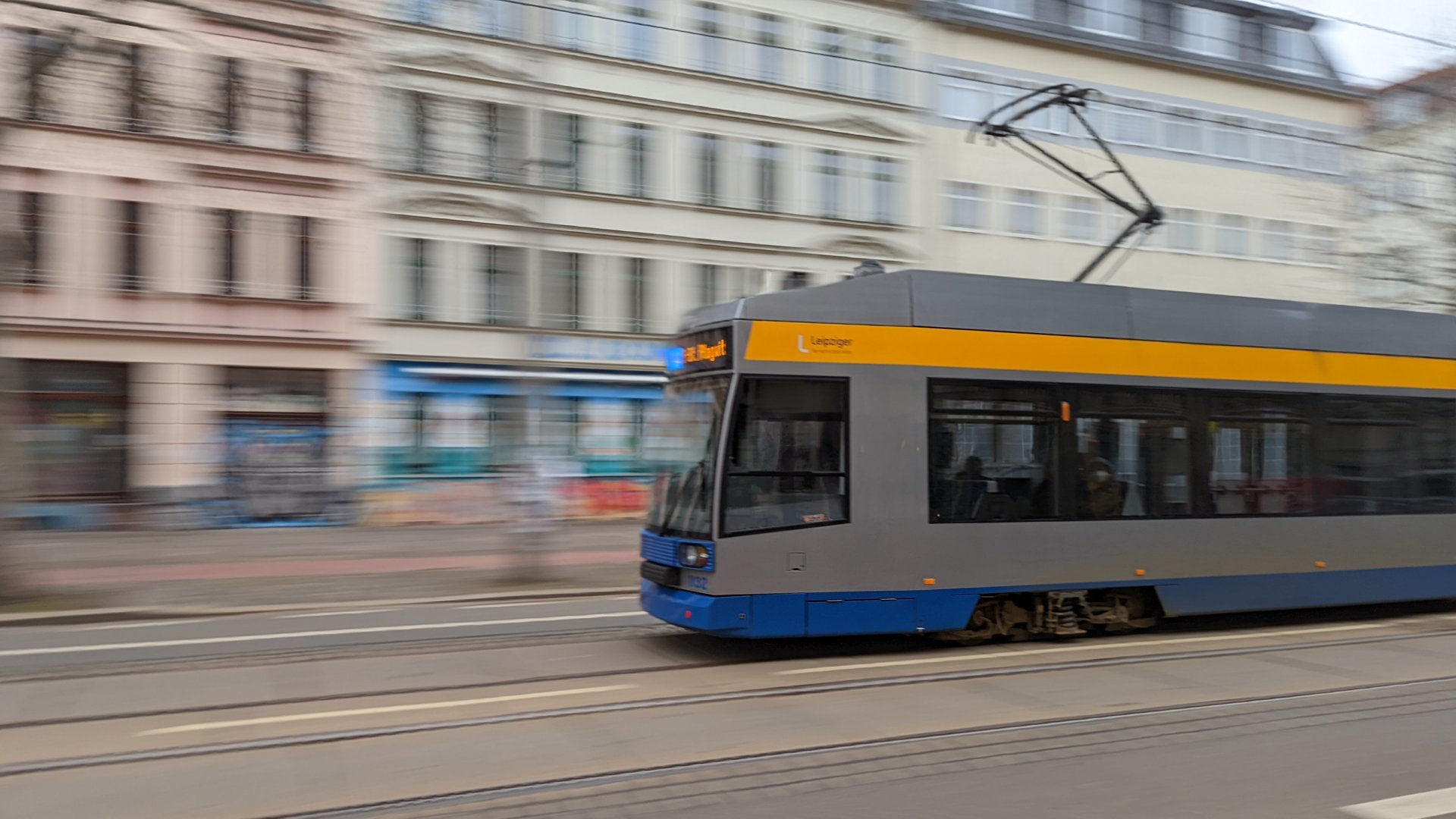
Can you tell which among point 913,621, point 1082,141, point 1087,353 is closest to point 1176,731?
point 913,621

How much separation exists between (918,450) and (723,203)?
20.8m

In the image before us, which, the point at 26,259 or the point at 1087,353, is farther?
the point at 26,259

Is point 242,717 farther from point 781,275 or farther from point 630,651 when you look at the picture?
point 781,275

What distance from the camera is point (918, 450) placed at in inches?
365

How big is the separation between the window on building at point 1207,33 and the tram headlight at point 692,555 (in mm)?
31764

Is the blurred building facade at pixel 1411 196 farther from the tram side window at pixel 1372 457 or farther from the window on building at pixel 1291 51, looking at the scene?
the window on building at pixel 1291 51

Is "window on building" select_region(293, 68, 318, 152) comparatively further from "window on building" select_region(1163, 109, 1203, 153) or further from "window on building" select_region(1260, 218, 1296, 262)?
"window on building" select_region(1260, 218, 1296, 262)

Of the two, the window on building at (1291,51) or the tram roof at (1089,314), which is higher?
the window on building at (1291,51)

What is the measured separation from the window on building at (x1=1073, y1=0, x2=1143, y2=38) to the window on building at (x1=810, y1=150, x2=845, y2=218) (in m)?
9.50

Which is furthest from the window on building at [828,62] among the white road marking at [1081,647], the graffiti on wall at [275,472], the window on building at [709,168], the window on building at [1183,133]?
the white road marking at [1081,647]

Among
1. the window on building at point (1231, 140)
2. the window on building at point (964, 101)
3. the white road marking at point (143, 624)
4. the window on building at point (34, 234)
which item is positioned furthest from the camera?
the window on building at point (1231, 140)

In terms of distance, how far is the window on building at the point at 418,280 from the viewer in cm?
2612

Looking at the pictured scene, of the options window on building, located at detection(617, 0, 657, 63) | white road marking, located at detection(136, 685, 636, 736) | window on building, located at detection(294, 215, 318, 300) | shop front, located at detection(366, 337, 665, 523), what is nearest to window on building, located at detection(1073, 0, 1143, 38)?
window on building, located at detection(617, 0, 657, 63)

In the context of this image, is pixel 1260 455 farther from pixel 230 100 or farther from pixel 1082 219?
pixel 1082 219
